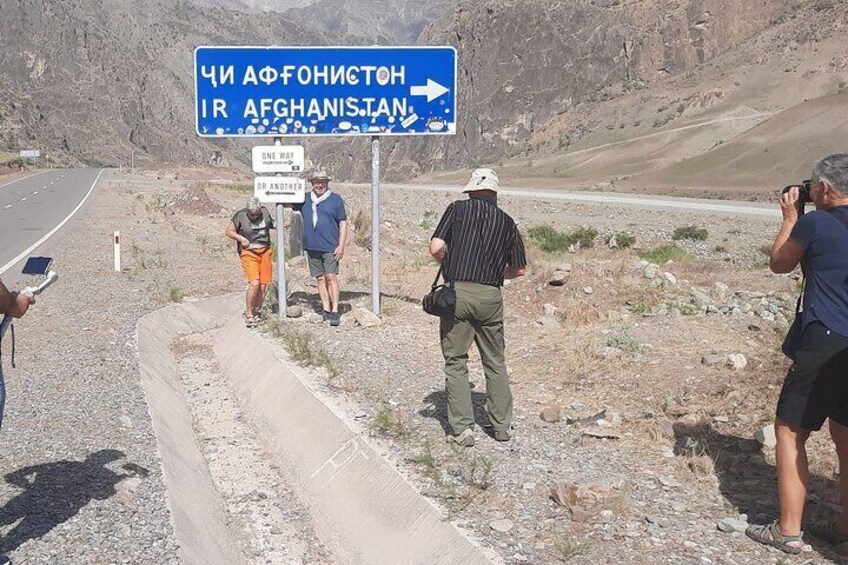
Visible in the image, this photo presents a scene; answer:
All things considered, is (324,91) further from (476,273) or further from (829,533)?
(829,533)

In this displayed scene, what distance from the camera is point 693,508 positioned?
5488mm

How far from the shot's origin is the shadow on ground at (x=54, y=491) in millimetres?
5078

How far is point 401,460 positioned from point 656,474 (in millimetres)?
1678

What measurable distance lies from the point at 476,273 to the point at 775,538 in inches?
97.2

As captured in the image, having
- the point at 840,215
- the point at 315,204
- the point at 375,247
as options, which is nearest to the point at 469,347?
the point at 840,215

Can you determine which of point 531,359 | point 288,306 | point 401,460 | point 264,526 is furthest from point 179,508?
point 288,306

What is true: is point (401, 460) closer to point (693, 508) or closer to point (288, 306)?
point (693, 508)

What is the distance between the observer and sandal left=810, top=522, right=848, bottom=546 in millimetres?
4906

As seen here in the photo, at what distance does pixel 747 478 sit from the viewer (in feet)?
19.5

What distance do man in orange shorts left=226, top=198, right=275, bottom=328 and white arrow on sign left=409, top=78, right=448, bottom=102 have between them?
2.49m

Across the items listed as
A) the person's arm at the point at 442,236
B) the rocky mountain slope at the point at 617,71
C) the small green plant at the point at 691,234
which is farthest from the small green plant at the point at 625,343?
the rocky mountain slope at the point at 617,71

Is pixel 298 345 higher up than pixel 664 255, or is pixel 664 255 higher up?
pixel 298 345

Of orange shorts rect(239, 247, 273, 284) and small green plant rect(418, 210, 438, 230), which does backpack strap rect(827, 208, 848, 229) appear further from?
small green plant rect(418, 210, 438, 230)

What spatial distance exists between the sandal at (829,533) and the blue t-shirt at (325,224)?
6.89 m
